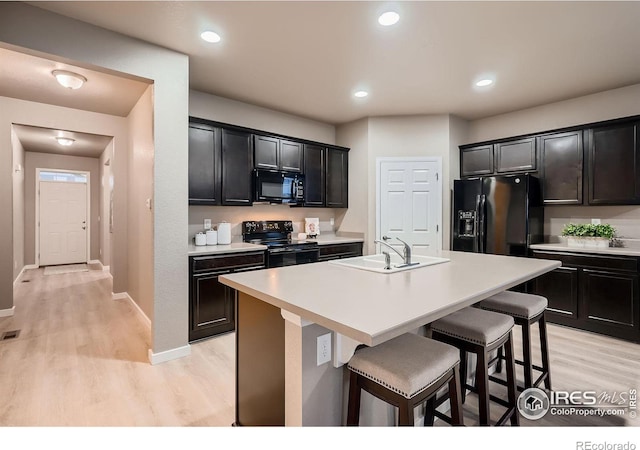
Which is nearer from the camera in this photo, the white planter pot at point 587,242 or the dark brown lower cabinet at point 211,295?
the dark brown lower cabinet at point 211,295

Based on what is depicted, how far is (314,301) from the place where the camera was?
1.29 metres

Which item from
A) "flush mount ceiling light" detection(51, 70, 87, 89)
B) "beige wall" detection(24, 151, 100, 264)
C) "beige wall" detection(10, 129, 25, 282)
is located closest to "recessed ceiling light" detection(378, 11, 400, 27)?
"flush mount ceiling light" detection(51, 70, 87, 89)

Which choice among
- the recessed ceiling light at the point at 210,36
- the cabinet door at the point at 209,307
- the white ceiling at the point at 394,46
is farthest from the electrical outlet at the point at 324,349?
the recessed ceiling light at the point at 210,36

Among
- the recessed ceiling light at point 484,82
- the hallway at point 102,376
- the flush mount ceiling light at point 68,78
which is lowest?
the hallway at point 102,376

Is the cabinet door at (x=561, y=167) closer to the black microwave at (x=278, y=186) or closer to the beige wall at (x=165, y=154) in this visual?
the black microwave at (x=278, y=186)

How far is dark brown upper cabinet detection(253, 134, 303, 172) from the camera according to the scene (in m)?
3.99

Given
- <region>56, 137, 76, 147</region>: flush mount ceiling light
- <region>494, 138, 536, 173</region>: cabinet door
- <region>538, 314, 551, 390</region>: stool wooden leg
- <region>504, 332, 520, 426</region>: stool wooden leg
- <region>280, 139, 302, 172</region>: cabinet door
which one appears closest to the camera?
<region>504, 332, 520, 426</region>: stool wooden leg

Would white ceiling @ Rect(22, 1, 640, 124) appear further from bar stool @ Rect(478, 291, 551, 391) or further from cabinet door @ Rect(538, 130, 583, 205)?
bar stool @ Rect(478, 291, 551, 391)

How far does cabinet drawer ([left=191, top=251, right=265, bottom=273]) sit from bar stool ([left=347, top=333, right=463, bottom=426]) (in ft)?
7.05

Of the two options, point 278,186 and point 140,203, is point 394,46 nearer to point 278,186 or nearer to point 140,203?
point 278,186

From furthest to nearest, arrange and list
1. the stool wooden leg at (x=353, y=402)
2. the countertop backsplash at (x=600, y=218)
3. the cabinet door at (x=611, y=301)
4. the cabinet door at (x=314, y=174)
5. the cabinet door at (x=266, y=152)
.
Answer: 1. the cabinet door at (x=314, y=174)
2. the cabinet door at (x=266, y=152)
3. the countertop backsplash at (x=600, y=218)
4. the cabinet door at (x=611, y=301)
5. the stool wooden leg at (x=353, y=402)

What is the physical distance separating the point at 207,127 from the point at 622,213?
481cm

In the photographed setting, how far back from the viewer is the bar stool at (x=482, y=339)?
5.34 feet

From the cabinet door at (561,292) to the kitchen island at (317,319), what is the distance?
6.85 ft
